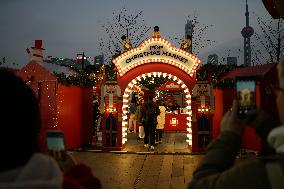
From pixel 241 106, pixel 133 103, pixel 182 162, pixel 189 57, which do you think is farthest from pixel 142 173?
pixel 133 103

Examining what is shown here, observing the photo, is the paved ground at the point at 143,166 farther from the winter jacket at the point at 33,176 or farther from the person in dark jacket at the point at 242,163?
the winter jacket at the point at 33,176

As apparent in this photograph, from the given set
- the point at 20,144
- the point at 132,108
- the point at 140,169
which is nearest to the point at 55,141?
the point at 20,144

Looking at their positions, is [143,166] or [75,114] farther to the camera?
[75,114]

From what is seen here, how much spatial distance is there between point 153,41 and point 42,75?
14.1ft

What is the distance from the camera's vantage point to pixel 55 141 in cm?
243

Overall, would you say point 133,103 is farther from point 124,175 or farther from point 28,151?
point 28,151

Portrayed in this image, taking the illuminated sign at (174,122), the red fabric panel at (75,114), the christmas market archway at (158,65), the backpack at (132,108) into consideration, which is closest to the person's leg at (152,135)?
the christmas market archway at (158,65)

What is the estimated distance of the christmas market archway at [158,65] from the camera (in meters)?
14.3

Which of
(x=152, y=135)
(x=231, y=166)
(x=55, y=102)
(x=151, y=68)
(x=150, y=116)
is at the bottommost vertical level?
(x=152, y=135)

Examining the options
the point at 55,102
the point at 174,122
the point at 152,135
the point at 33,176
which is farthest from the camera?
the point at 174,122

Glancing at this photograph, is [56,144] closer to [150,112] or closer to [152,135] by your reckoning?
[150,112]

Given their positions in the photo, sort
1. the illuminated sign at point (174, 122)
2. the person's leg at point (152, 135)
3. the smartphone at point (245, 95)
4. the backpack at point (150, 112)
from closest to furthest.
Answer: the smartphone at point (245, 95) < the backpack at point (150, 112) < the person's leg at point (152, 135) < the illuminated sign at point (174, 122)

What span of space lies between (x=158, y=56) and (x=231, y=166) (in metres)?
12.6

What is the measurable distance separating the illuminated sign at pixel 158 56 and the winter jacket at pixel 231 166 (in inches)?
486
